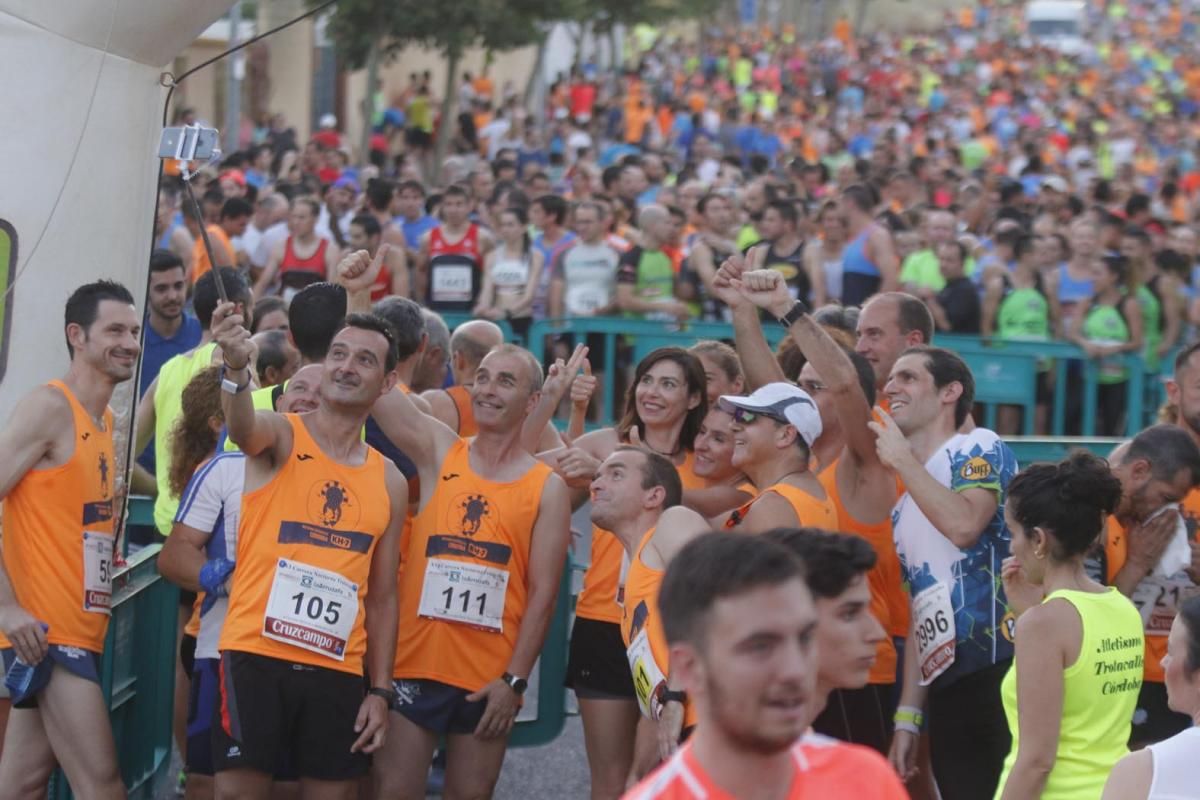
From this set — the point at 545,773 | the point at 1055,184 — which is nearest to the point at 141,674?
the point at 545,773

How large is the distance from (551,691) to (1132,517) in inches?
103

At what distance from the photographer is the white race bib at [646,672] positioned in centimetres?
496

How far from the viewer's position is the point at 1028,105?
38.5 m

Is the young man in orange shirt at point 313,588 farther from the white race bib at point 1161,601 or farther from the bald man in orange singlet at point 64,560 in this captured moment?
the white race bib at point 1161,601

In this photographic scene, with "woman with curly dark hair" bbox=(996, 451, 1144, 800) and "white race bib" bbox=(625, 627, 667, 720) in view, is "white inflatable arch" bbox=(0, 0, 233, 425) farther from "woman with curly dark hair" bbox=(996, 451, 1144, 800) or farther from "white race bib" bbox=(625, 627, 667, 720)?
"woman with curly dark hair" bbox=(996, 451, 1144, 800)

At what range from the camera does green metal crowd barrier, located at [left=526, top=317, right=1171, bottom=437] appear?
1132 centimetres

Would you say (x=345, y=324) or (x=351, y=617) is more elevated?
(x=345, y=324)

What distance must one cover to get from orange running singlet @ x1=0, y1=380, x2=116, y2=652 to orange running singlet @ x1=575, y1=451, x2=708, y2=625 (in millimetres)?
1695

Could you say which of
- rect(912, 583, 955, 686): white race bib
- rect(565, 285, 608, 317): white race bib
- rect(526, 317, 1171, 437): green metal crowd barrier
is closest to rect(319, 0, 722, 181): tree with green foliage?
rect(565, 285, 608, 317): white race bib

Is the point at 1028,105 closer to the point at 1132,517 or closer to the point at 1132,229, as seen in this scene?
the point at 1132,229

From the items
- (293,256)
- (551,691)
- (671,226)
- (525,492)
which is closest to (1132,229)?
(671,226)

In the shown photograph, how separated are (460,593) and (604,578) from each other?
59 cm

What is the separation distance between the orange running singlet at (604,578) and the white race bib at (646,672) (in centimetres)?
113

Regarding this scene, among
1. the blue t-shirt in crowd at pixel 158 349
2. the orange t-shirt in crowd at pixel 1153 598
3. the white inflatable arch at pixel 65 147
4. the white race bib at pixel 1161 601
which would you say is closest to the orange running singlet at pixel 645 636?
the orange t-shirt in crowd at pixel 1153 598
